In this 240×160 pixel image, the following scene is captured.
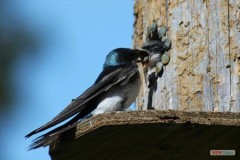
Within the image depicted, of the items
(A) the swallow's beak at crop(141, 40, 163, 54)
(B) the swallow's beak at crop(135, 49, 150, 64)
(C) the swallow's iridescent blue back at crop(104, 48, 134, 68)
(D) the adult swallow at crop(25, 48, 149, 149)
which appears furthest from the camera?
(C) the swallow's iridescent blue back at crop(104, 48, 134, 68)

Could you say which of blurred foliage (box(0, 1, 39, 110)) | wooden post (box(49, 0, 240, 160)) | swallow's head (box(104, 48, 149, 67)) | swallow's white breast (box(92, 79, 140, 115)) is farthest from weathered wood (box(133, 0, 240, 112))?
blurred foliage (box(0, 1, 39, 110))

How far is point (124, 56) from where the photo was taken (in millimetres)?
3059

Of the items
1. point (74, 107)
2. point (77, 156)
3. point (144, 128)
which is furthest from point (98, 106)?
point (144, 128)

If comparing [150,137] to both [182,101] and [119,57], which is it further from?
[119,57]

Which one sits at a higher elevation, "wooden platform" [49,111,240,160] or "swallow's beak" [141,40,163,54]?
"swallow's beak" [141,40,163,54]

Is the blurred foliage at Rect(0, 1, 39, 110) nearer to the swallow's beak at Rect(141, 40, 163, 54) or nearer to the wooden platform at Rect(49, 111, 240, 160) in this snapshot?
the wooden platform at Rect(49, 111, 240, 160)

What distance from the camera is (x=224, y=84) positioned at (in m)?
2.43

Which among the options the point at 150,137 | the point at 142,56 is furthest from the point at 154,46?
the point at 150,137

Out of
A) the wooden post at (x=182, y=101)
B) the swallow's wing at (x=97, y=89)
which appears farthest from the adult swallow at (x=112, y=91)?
the wooden post at (x=182, y=101)

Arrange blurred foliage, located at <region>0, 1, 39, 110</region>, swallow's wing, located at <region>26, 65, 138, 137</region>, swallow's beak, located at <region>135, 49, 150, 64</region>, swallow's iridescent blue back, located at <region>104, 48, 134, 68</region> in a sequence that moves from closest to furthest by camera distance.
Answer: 1. blurred foliage, located at <region>0, 1, 39, 110</region>
2. swallow's wing, located at <region>26, 65, 138, 137</region>
3. swallow's beak, located at <region>135, 49, 150, 64</region>
4. swallow's iridescent blue back, located at <region>104, 48, 134, 68</region>

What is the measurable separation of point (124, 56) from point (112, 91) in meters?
0.41

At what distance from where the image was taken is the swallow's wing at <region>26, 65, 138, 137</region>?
7.33ft

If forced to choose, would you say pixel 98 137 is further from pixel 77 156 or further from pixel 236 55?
pixel 236 55

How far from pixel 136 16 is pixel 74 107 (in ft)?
2.87
